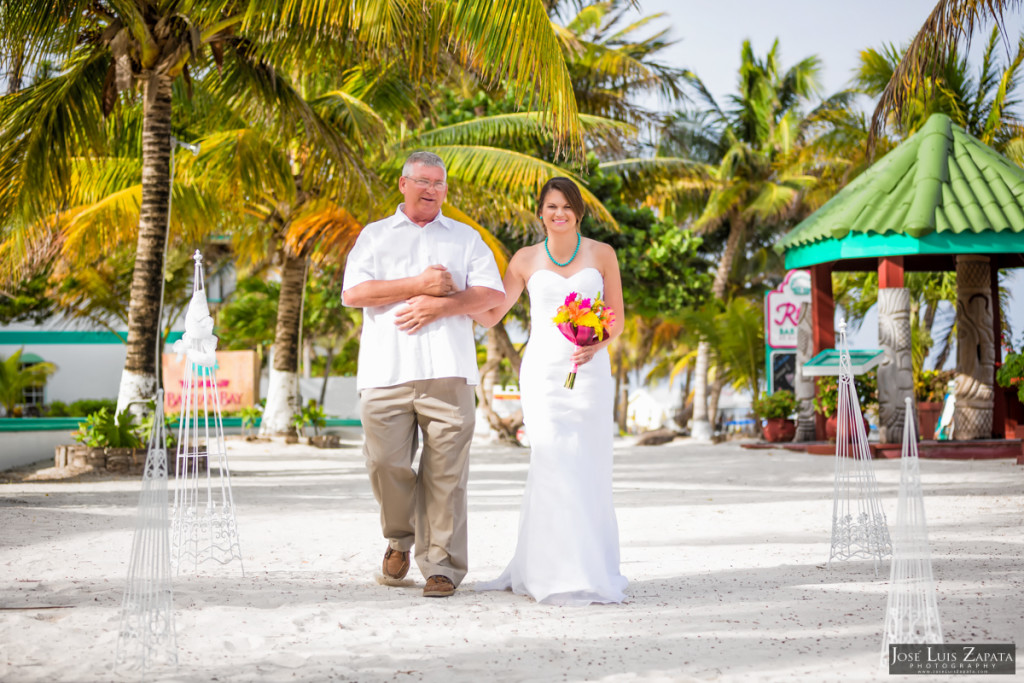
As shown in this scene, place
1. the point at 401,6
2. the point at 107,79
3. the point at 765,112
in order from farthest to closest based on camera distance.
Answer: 1. the point at 765,112
2. the point at 107,79
3. the point at 401,6

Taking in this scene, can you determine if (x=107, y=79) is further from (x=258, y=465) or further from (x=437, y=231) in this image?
(x=437, y=231)

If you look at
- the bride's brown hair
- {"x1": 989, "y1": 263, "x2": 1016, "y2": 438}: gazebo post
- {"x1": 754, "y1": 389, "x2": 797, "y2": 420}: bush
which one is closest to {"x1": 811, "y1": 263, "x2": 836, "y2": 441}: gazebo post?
{"x1": 754, "y1": 389, "x2": 797, "y2": 420}: bush

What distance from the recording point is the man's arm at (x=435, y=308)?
470 cm

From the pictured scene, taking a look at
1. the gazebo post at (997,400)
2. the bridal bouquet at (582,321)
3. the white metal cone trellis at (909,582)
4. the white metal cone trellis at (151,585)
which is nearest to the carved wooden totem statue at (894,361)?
the gazebo post at (997,400)

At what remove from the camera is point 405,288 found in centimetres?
474

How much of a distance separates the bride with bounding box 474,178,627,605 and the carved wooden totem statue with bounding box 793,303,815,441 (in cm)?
1029

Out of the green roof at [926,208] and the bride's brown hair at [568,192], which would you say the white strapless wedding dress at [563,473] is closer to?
the bride's brown hair at [568,192]

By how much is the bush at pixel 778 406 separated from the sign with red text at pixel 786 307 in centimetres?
144

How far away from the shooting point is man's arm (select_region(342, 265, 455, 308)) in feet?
15.5

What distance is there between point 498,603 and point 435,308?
4.82 feet

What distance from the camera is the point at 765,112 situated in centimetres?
2880

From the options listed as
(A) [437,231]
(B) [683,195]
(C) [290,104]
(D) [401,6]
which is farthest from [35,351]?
(A) [437,231]

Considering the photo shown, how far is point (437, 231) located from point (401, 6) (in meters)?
4.78

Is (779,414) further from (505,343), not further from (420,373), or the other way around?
(420,373)
